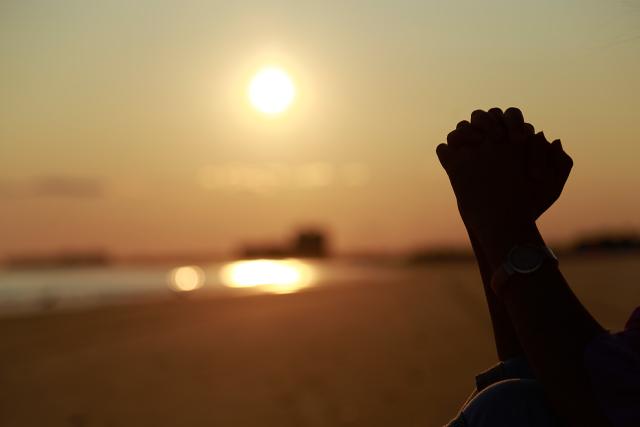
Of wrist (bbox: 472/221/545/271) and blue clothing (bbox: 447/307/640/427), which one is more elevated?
wrist (bbox: 472/221/545/271)

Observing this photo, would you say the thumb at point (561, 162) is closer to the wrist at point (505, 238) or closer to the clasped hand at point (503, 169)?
the clasped hand at point (503, 169)

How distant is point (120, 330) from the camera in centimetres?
877

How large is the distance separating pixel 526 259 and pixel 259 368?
4.53 m

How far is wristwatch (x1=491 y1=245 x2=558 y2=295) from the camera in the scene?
1.02 m

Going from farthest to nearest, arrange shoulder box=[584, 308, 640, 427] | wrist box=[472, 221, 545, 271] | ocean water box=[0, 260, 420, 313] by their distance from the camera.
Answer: ocean water box=[0, 260, 420, 313] < wrist box=[472, 221, 545, 271] < shoulder box=[584, 308, 640, 427]

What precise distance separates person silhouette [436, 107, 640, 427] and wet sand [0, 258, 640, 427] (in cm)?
251

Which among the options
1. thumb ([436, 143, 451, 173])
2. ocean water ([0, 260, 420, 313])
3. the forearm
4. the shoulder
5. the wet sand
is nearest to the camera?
the shoulder

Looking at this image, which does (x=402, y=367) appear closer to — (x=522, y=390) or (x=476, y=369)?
(x=476, y=369)

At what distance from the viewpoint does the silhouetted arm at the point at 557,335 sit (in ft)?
3.19

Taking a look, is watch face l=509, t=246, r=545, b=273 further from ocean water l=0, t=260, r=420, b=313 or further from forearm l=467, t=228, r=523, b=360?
ocean water l=0, t=260, r=420, b=313

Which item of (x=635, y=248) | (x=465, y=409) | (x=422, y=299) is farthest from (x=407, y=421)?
(x=635, y=248)

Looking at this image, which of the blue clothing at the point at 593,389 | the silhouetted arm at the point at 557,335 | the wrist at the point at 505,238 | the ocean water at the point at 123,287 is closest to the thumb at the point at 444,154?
the wrist at the point at 505,238

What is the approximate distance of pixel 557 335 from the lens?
3.21 ft

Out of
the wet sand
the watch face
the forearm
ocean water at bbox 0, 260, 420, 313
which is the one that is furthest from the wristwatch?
ocean water at bbox 0, 260, 420, 313
